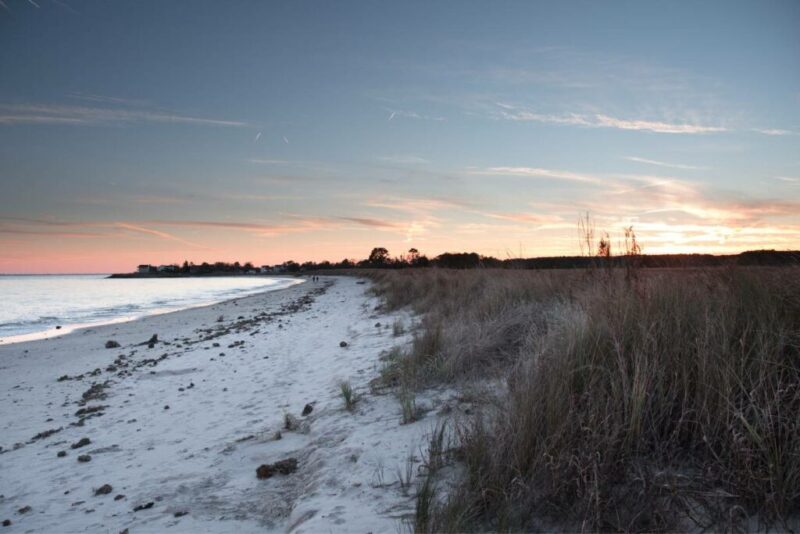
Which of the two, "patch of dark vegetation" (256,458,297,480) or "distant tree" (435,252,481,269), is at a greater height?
"distant tree" (435,252,481,269)

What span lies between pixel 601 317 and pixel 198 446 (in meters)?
4.20

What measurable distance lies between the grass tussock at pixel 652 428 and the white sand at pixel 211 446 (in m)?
0.68

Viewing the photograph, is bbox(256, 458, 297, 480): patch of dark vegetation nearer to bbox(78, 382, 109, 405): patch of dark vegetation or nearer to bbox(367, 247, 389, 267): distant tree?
bbox(78, 382, 109, 405): patch of dark vegetation

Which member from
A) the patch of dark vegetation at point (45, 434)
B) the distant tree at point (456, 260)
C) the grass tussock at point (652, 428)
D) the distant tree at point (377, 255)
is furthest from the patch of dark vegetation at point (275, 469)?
the distant tree at point (377, 255)

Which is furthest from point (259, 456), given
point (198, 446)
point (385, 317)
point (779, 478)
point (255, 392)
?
point (385, 317)

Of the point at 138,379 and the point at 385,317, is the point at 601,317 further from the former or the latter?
the point at 385,317

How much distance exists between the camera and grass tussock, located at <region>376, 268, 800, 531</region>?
2254mm

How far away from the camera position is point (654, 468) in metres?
2.53

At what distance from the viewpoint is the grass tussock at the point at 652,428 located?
225cm

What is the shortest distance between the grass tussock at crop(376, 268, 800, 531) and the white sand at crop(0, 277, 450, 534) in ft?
2.23

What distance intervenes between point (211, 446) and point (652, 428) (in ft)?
13.2

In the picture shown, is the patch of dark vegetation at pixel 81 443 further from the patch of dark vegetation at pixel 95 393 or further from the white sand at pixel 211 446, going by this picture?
the patch of dark vegetation at pixel 95 393

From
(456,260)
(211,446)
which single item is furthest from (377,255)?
(211,446)

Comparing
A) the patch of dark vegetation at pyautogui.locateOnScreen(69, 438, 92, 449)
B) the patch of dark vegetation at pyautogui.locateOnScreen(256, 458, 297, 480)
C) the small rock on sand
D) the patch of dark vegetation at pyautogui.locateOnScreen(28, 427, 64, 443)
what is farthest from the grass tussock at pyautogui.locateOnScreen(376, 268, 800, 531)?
the patch of dark vegetation at pyautogui.locateOnScreen(28, 427, 64, 443)
